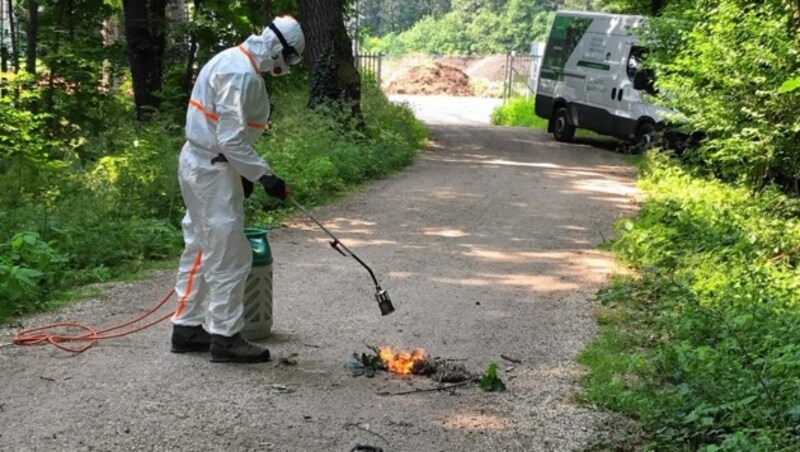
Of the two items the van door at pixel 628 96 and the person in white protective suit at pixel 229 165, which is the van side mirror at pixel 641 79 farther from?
the person in white protective suit at pixel 229 165

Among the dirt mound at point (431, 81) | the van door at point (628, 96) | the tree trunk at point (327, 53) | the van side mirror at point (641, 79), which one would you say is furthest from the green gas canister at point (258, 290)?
the dirt mound at point (431, 81)

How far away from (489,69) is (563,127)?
39.0m

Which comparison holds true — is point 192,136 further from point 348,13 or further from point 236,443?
point 348,13

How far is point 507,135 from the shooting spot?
78.5 ft

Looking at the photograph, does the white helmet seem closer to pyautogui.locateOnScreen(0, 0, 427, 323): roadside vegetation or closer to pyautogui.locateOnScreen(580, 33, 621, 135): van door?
pyautogui.locateOnScreen(0, 0, 427, 323): roadside vegetation

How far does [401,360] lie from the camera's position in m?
5.84

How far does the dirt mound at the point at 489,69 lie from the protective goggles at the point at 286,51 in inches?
2061

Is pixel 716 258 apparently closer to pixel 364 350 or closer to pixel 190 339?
pixel 364 350

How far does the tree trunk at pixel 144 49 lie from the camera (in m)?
18.9

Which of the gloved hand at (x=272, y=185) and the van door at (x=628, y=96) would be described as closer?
the gloved hand at (x=272, y=185)

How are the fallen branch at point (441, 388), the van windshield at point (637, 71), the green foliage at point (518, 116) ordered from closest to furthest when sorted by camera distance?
the fallen branch at point (441, 388), the van windshield at point (637, 71), the green foliage at point (518, 116)

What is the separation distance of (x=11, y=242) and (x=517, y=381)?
4.63 m

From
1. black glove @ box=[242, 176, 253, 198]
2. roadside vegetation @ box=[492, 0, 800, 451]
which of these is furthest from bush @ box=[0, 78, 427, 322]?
roadside vegetation @ box=[492, 0, 800, 451]

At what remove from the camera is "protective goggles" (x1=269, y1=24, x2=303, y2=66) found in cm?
564
